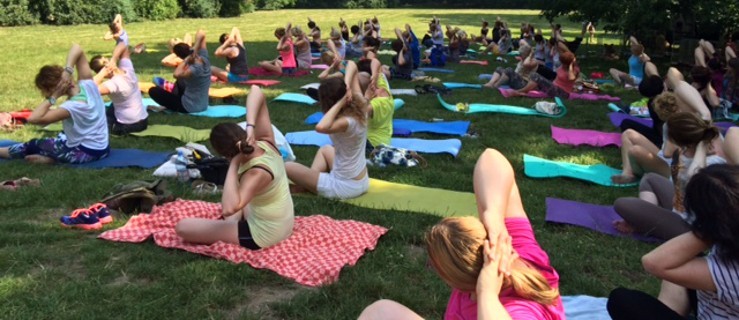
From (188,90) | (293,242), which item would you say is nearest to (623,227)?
(293,242)

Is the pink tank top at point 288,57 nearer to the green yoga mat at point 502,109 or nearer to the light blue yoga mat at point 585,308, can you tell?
the green yoga mat at point 502,109

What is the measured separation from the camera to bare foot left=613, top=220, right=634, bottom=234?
4680 mm

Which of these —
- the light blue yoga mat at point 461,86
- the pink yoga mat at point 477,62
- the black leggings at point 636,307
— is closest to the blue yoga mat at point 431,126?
the light blue yoga mat at point 461,86

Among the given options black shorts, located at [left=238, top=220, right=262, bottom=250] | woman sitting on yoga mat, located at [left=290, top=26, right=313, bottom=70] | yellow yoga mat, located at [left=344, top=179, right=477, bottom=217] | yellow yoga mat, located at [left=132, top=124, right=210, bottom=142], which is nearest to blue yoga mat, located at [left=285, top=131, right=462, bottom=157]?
yellow yoga mat, located at [left=132, top=124, right=210, bottom=142]

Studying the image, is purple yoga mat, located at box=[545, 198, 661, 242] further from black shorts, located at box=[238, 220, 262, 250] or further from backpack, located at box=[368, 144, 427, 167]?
black shorts, located at box=[238, 220, 262, 250]

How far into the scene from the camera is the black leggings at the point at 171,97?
902cm

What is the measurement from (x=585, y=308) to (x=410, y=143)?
4.09 m

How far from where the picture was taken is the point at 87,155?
652 cm

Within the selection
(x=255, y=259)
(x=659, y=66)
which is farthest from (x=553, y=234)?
(x=659, y=66)

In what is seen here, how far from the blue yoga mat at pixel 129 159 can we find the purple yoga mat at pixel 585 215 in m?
4.20

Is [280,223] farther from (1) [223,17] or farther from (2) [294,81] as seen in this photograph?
(1) [223,17]

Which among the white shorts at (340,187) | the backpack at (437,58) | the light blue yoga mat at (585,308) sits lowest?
the backpack at (437,58)

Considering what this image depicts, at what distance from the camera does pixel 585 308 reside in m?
3.52

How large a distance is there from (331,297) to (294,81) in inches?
368
